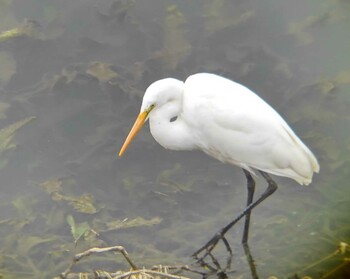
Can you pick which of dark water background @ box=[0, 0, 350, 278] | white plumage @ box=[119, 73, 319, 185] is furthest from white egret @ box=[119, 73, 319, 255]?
dark water background @ box=[0, 0, 350, 278]

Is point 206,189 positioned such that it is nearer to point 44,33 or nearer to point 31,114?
point 31,114

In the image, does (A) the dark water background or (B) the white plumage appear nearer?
(B) the white plumage

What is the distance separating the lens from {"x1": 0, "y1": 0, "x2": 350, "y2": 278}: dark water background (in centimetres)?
338

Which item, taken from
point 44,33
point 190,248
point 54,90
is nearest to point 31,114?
point 54,90

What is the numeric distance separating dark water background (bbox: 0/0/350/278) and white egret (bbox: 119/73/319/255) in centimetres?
38

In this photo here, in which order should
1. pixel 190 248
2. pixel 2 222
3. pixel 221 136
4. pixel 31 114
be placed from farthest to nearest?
1. pixel 31 114
2. pixel 2 222
3. pixel 190 248
4. pixel 221 136

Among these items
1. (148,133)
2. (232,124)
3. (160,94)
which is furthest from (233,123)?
(148,133)

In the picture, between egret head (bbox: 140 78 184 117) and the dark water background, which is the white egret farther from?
the dark water background

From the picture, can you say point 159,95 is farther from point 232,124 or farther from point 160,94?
point 232,124

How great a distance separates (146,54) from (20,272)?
1.82 meters

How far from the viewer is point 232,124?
3.10 meters

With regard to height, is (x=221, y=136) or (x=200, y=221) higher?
(x=221, y=136)

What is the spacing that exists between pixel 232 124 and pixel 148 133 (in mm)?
1150

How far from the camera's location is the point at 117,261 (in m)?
3.28
